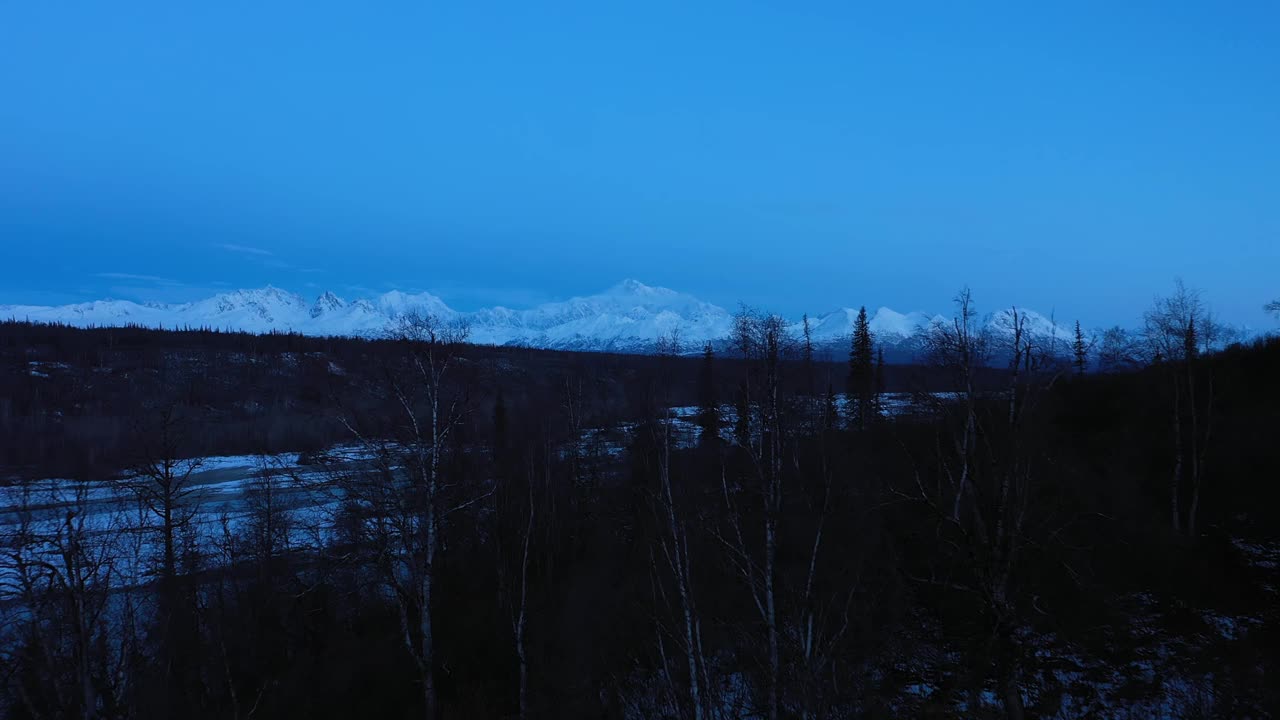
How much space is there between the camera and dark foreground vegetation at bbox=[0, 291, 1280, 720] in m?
13.8

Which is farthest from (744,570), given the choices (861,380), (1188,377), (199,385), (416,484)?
(199,385)

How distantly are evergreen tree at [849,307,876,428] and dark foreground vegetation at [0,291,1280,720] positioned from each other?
7791 millimetres

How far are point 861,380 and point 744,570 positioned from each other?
36.4 meters

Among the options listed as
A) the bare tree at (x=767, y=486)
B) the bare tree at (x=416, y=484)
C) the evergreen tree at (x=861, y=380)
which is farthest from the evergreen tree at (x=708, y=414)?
the bare tree at (x=416, y=484)

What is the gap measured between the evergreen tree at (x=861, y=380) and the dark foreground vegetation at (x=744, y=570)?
7.79 meters

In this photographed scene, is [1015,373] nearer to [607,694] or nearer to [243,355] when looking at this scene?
[607,694]

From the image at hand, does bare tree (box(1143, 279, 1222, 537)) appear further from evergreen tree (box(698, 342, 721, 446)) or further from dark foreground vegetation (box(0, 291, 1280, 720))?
evergreen tree (box(698, 342, 721, 446))

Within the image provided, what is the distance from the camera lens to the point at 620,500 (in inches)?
1387

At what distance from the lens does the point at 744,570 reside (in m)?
15.2

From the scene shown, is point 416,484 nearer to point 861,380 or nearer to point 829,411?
point 829,411

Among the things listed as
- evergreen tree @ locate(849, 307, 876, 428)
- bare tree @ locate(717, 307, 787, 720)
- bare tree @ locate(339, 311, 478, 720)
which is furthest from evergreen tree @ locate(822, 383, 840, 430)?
bare tree @ locate(339, 311, 478, 720)

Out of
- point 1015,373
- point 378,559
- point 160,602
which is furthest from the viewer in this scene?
point 160,602

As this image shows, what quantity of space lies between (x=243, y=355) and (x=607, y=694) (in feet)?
404

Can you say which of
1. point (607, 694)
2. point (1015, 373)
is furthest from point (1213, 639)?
point (607, 694)
